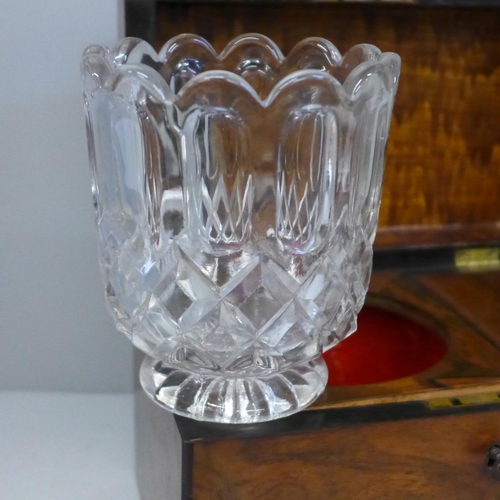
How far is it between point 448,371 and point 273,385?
0.47ft

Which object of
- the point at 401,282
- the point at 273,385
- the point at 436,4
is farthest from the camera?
the point at 401,282

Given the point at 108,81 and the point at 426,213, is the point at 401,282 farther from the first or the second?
the point at 108,81

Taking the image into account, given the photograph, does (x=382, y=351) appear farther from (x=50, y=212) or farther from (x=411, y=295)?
(x=50, y=212)

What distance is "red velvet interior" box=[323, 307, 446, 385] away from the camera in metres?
0.60

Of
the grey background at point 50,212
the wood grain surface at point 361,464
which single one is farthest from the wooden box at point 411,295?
the grey background at point 50,212

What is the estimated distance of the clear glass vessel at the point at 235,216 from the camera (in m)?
0.38

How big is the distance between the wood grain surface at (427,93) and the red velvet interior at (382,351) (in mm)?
122

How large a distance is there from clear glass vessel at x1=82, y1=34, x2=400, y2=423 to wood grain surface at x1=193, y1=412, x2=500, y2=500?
0.08 feet

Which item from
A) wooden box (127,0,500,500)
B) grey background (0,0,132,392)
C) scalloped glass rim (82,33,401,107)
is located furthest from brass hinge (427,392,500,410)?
grey background (0,0,132,392)

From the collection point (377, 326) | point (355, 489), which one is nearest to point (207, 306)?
point (355, 489)

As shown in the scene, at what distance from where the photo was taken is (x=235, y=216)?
42 centimetres

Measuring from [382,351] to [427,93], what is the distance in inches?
11.2

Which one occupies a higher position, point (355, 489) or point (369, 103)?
point (369, 103)

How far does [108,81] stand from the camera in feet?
1.28
